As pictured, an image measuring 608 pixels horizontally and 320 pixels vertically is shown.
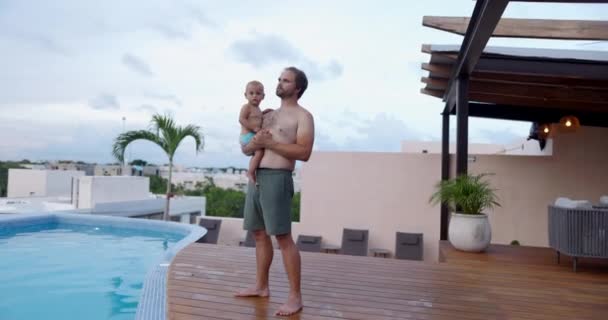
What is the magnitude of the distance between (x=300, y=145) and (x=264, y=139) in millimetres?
209

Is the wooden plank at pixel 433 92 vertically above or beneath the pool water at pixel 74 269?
above

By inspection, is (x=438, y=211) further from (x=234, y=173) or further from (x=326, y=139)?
(x=234, y=173)

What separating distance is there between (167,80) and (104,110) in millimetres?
4090

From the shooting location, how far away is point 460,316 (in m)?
2.73

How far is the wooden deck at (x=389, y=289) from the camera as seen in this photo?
276 centimetres

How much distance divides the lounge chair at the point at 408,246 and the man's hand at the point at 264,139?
5.83 m

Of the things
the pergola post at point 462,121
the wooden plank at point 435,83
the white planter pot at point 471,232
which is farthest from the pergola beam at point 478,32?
the white planter pot at point 471,232

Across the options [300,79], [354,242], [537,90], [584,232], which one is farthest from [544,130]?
[300,79]

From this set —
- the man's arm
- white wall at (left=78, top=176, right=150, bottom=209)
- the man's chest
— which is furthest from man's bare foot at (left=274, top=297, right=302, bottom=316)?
white wall at (left=78, top=176, right=150, bottom=209)

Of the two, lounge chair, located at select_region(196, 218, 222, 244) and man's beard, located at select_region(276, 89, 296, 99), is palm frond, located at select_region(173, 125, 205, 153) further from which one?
man's beard, located at select_region(276, 89, 296, 99)

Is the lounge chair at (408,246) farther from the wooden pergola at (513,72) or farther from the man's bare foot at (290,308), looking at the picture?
the man's bare foot at (290,308)

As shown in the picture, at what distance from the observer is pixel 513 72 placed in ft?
18.3

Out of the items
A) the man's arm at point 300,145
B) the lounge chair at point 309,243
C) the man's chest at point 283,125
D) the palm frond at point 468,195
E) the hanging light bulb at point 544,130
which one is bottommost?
the lounge chair at point 309,243

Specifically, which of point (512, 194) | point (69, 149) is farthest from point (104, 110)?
point (512, 194)
